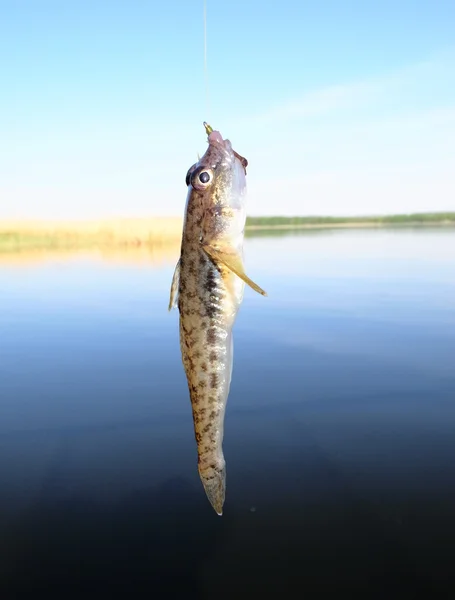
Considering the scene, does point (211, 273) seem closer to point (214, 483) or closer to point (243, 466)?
point (214, 483)

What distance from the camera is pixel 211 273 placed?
4.34 metres

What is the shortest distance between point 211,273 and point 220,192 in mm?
652

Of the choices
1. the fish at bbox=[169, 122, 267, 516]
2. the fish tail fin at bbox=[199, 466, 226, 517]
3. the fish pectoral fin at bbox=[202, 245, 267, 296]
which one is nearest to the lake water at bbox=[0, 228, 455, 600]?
the fish tail fin at bbox=[199, 466, 226, 517]

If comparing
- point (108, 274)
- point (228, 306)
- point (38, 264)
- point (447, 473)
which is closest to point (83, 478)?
point (447, 473)

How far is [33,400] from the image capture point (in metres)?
16.4

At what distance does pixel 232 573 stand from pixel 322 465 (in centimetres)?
371

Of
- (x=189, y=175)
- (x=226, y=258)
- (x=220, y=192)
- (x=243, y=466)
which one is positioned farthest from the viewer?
(x=243, y=466)

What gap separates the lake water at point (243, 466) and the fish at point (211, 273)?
5.24 m

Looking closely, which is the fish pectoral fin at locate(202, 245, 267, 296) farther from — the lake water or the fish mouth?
the lake water

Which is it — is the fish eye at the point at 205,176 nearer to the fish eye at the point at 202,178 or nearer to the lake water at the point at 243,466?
the fish eye at the point at 202,178

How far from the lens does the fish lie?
4.33 m

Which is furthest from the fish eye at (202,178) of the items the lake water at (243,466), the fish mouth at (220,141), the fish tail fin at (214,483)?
the lake water at (243,466)

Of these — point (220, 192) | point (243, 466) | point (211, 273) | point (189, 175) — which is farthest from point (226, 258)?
point (243, 466)

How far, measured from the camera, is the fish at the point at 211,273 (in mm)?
4332
